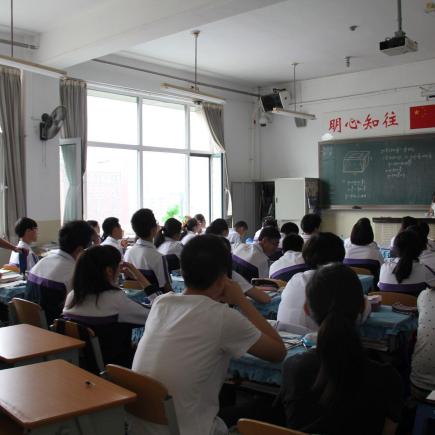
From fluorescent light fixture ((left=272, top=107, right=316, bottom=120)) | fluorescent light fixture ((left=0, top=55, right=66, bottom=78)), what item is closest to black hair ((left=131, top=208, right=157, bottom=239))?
fluorescent light fixture ((left=0, top=55, right=66, bottom=78))

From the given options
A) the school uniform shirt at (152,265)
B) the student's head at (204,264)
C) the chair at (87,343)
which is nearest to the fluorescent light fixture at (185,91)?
the school uniform shirt at (152,265)

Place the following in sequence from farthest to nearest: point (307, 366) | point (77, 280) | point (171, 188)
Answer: point (171, 188)
point (77, 280)
point (307, 366)

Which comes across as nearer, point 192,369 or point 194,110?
point 192,369

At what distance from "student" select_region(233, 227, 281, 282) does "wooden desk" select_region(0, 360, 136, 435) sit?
9.36 feet

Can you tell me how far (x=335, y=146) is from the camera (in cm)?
964

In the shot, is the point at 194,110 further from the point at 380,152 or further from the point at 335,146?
the point at 380,152

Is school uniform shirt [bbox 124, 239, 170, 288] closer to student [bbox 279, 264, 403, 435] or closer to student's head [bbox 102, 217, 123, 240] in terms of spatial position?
student's head [bbox 102, 217, 123, 240]

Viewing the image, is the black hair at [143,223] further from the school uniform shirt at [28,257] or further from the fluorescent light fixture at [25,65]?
the fluorescent light fixture at [25,65]

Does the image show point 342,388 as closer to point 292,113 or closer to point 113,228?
point 113,228

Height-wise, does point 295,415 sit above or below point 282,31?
below

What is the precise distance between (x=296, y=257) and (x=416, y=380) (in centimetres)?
182

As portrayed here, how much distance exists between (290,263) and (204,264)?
2.48 m

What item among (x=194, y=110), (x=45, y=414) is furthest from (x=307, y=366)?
(x=194, y=110)

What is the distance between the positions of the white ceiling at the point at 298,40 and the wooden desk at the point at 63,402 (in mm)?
5249
